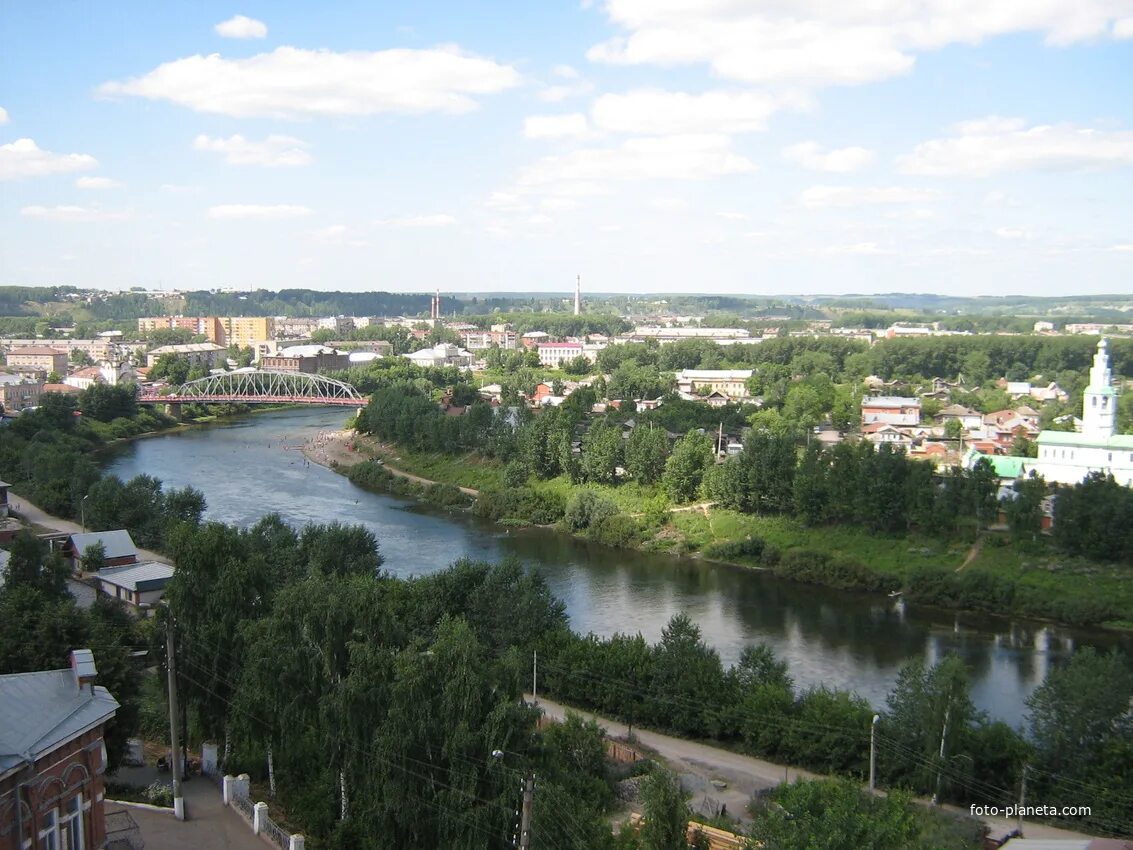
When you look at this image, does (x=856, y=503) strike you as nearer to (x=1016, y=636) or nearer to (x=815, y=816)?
(x=1016, y=636)

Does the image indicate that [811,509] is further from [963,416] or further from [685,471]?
→ [963,416]

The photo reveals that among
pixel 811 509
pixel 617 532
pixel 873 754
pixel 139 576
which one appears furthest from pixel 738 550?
pixel 139 576

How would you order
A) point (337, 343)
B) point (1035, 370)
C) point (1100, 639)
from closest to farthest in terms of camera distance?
1. point (1100, 639)
2. point (1035, 370)
3. point (337, 343)

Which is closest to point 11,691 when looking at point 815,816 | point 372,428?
point 815,816

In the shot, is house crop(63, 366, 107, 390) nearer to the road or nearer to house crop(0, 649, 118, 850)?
the road

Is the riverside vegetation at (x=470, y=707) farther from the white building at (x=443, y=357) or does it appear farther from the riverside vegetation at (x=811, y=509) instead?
the white building at (x=443, y=357)

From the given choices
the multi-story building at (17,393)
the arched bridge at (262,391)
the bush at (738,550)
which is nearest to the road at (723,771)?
the bush at (738,550)

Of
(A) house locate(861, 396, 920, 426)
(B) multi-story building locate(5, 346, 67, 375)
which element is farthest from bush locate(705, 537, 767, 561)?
(B) multi-story building locate(5, 346, 67, 375)
